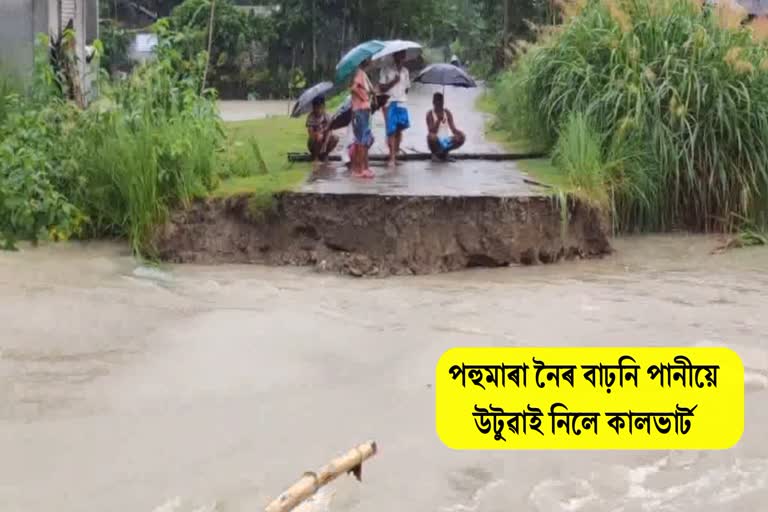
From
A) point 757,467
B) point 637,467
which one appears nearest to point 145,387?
point 637,467

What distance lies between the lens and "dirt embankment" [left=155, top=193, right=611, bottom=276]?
904 centimetres

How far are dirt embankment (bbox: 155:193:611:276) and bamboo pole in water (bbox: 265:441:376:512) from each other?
5.12 meters

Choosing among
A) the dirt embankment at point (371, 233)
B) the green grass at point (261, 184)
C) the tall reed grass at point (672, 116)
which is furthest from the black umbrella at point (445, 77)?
the dirt embankment at point (371, 233)

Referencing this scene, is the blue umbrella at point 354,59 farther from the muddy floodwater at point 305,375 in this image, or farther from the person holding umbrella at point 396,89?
the muddy floodwater at point 305,375

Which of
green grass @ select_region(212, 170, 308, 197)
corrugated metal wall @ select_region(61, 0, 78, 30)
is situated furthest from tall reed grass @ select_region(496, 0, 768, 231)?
corrugated metal wall @ select_region(61, 0, 78, 30)

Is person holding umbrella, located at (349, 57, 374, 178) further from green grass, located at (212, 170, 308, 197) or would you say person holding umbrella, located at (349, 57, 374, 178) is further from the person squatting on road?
the person squatting on road

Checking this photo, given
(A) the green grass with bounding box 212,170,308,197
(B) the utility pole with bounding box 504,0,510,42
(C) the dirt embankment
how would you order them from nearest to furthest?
(C) the dirt embankment < (A) the green grass with bounding box 212,170,308,197 < (B) the utility pole with bounding box 504,0,510,42

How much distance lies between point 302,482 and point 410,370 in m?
2.78

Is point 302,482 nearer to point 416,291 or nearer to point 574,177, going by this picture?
point 416,291

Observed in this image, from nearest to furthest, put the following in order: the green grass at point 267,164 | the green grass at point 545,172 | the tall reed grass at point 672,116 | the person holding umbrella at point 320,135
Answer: the green grass at point 267,164, the green grass at point 545,172, the tall reed grass at point 672,116, the person holding umbrella at point 320,135

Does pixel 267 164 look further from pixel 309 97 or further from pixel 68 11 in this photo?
pixel 68 11

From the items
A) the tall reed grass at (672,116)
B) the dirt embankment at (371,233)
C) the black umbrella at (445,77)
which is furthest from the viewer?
the black umbrella at (445,77)

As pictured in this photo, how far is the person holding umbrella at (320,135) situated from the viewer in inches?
426

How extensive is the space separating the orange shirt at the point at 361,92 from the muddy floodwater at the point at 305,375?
6.11 feet
